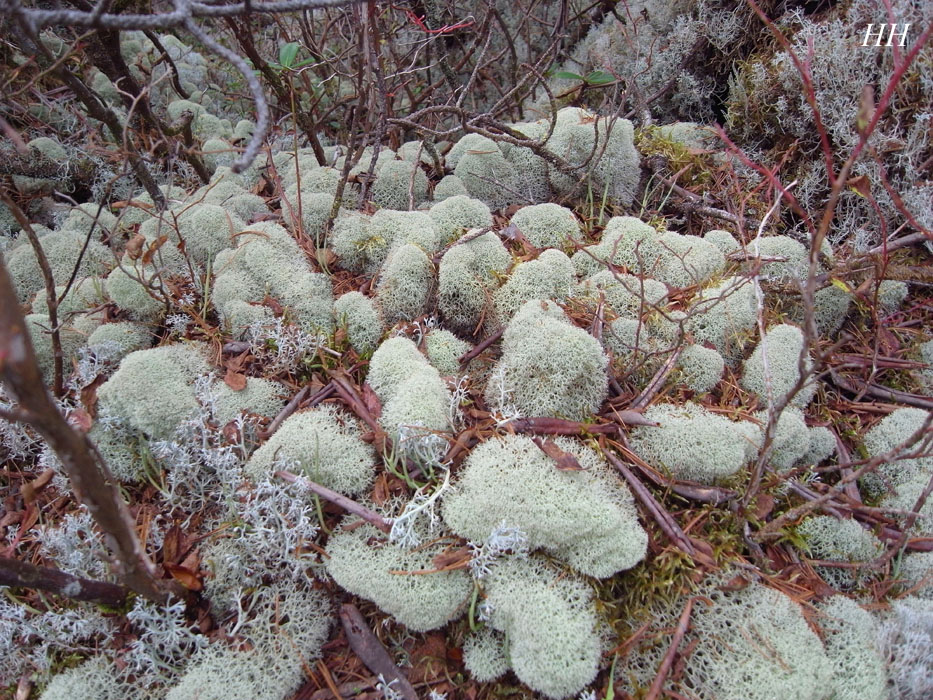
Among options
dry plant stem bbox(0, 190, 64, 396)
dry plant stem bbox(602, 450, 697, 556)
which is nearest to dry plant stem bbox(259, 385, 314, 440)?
dry plant stem bbox(0, 190, 64, 396)

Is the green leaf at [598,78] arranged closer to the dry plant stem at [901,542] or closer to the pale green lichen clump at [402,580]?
the dry plant stem at [901,542]

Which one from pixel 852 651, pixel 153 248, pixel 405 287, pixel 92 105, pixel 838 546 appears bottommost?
pixel 852 651

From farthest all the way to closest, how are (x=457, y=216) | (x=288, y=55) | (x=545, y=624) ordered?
(x=288, y=55), (x=457, y=216), (x=545, y=624)

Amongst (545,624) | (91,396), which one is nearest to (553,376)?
(545,624)

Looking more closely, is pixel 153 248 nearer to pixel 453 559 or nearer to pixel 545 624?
pixel 453 559

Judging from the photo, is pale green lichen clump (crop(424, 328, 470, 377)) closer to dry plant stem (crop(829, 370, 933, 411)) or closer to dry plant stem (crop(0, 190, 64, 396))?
dry plant stem (crop(0, 190, 64, 396))

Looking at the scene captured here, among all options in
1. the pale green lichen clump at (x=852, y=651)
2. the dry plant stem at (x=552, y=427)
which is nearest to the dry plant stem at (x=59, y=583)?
the dry plant stem at (x=552, y=427)
